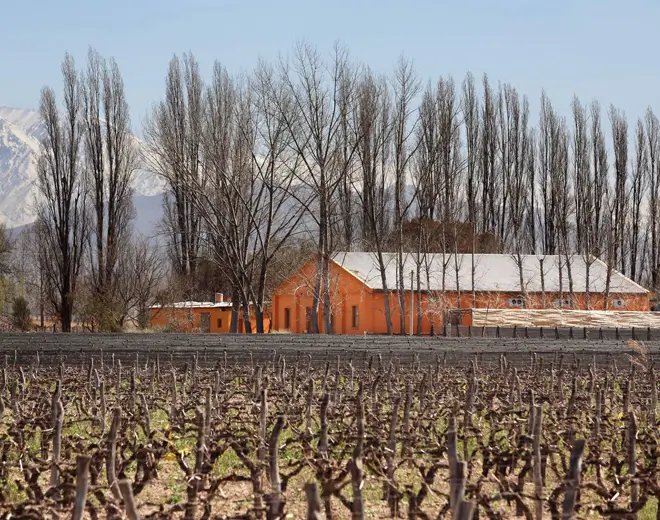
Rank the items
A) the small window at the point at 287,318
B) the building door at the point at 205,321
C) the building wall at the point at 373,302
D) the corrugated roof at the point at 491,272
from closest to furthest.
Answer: the building wall at the point at 373,302
the corrugated roof at the point at 491,272
the small window at the point at 287,318
the building door at the point at 205,321

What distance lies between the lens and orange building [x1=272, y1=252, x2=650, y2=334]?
5041 centimetres

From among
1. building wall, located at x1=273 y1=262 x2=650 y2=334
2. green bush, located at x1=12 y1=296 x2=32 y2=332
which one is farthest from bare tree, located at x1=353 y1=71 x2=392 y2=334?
green bush, located at x1=12 y1=296 x2=32 y2=332

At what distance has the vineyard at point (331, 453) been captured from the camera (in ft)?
25.2

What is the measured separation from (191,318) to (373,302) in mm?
8760

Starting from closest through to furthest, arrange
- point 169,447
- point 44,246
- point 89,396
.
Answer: point 169,447 < point 89,396 < point 44,246

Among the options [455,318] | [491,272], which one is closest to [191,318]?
[455,318]

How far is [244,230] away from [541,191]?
21.0 metres

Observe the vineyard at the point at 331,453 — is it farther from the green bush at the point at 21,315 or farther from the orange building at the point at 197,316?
the orange building at the point at 197,316

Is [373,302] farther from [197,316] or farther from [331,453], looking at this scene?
[331,453]

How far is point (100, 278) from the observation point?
1847 inches

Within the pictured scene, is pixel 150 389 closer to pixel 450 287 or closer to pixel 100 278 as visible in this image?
pixel 100 278

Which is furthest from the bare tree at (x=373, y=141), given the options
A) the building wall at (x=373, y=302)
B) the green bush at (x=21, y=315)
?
the green bush at (x=21, y=315)

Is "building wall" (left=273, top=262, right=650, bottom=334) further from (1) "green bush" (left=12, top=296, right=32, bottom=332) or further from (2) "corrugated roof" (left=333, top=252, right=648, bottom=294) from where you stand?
(1) "green bush" (left=12, top=296, right=32, bottom=332)

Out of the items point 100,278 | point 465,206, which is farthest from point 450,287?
point 100,278
